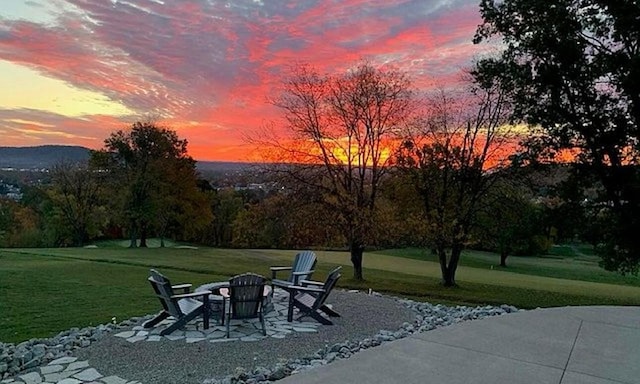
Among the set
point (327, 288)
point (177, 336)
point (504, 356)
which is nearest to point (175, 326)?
point (177, 336)

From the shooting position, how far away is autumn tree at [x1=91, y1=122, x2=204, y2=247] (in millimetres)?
26953

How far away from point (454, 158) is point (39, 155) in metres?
26.4

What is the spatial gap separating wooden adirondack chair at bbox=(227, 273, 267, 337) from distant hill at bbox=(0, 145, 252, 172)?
1935cm

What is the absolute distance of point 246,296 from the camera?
6.18 meters

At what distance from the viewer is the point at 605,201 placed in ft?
35.7

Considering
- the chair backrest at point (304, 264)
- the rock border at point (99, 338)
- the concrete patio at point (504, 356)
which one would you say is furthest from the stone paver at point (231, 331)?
the concrete patio at point (504, 356)

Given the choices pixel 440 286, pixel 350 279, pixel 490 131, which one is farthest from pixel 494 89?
pixel 350 279

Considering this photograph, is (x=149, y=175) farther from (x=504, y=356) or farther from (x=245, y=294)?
(x=504, y=356)

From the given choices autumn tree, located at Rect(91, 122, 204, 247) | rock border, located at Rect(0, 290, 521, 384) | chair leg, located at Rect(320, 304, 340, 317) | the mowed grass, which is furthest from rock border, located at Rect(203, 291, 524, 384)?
autumn tree, located at Rect(91, 122, 204, 247)

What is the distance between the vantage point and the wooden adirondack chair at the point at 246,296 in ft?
20.0

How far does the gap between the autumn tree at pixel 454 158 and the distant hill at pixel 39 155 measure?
2314 centimetres

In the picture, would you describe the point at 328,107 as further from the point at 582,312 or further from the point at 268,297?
the point at 582,312

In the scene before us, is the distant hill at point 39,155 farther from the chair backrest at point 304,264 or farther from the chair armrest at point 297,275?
the chair armrest at point 297,275

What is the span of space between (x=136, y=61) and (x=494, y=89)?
1085 cm
